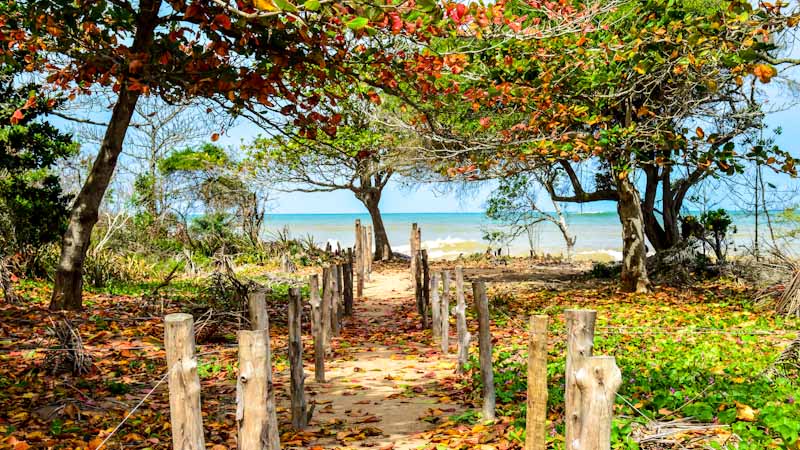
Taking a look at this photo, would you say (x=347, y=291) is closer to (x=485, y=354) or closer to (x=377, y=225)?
(x=485, y=354)

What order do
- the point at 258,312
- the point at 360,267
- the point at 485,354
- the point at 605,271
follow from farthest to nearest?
the point at 605,271 < the point at 360,267 < the point at 485,354 < the point at 258,312

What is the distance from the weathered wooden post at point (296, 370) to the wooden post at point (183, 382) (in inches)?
87.0

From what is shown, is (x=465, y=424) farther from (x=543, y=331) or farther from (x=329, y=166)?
(x=329, y=166)

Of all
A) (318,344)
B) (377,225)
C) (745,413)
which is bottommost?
(745,413)

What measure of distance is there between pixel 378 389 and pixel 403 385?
11.0 inches

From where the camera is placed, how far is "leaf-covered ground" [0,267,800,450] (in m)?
5.02

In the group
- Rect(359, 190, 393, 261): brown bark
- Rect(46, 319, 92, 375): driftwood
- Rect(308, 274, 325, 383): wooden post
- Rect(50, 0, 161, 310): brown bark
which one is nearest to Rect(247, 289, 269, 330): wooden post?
Rect(308, 274, 325, 383): wooden post

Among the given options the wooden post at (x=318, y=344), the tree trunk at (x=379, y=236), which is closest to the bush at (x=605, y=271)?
the tree trunk at (x=379, y=236)

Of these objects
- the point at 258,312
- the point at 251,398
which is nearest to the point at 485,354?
the point at 258,312

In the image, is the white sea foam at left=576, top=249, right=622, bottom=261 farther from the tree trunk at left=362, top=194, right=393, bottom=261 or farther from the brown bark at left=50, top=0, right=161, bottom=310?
the brown bark at left=50, top=0, right=161, bottom=310

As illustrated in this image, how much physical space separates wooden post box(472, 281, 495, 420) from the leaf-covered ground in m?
0.13

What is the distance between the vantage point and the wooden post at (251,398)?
3.51 m

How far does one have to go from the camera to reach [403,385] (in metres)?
7.18

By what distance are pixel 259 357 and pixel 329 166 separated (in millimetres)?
19036
